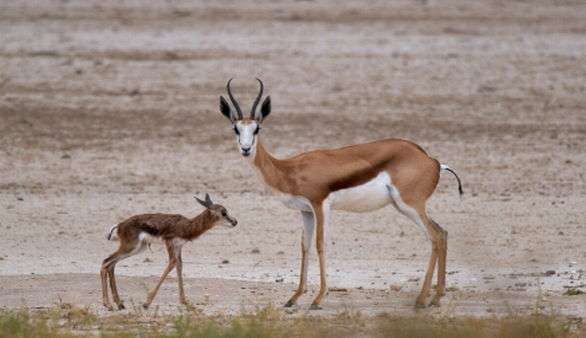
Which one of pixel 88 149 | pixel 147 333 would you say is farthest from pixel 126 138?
pixel 147 333

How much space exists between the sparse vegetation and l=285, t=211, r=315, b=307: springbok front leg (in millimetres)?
444

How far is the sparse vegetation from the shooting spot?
948 centimetres

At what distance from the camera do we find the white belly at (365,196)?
37.8 ft

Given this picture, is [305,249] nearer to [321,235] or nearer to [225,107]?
[321,235]

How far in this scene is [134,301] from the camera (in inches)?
463

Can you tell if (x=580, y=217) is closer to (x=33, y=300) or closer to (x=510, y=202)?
(x=510, y=202)

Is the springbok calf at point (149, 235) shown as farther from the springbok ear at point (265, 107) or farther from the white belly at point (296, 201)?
the springbok ear at point (265, 107)

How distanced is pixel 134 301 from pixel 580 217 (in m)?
5.12

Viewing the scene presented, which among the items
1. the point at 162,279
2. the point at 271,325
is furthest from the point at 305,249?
the point at 271,325

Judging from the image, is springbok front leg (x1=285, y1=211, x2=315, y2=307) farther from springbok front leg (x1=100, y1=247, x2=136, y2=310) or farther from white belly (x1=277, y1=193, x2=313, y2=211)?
springbok front leg (x1=100, y1=247, x2=136, y2=310)

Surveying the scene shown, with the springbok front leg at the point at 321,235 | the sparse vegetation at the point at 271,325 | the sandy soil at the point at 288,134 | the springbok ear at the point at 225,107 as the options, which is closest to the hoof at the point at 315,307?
the springbok front leg at the point at 321,235

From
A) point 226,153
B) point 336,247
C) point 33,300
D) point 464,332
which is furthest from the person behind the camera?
point 226,153

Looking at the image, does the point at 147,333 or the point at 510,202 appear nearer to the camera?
the point at 147,333

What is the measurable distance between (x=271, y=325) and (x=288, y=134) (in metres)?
8.74
